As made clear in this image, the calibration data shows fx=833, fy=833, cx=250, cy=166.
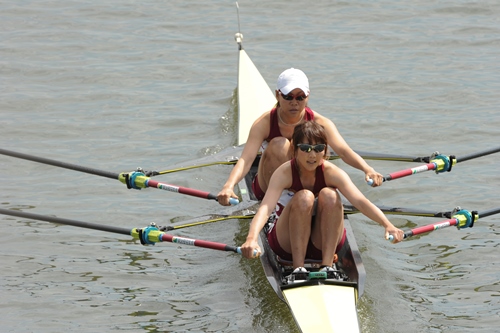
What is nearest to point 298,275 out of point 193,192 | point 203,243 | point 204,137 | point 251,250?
point 251,250

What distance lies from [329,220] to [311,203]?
0.72 feet

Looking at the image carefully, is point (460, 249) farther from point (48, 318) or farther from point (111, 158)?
point (111, 158)

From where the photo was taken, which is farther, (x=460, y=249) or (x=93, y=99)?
(x=93, y=99)

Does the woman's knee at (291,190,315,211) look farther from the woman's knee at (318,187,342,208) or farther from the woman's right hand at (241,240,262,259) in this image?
the woman's right hand at (241,240,262,259)

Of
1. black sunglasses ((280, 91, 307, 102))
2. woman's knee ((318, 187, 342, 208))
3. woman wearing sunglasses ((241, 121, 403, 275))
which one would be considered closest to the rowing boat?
woman wearing sunglasses ((241, 121, 403, 275))

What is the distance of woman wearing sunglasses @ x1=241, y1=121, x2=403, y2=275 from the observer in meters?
6.67

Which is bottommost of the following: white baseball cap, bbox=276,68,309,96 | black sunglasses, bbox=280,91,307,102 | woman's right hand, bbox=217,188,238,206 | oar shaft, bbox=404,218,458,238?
oar shaft, bbox=404,218,458,238

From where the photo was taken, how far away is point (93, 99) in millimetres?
13375

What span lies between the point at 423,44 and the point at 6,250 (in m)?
9.31

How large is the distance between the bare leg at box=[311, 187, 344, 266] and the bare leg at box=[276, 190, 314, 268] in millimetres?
105

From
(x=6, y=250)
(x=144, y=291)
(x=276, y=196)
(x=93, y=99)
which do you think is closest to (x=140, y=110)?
(x=93, y=99)

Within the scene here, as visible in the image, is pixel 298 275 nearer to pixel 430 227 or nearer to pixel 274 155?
pixel 430 227

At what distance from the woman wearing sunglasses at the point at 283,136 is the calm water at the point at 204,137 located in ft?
3.09

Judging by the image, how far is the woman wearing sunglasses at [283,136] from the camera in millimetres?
7688
